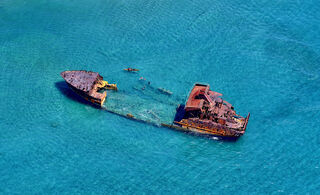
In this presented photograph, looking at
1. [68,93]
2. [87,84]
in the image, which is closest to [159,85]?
[87,84]

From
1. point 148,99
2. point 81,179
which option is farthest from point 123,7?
point 81,179

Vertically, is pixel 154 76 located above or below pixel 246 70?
below

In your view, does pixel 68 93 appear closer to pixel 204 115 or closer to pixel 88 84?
pixel 88 84

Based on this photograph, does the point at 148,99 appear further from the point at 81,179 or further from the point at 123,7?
the point at 123,7

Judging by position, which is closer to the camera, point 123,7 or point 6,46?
point 6,46

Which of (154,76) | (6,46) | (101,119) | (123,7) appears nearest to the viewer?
(101,119)

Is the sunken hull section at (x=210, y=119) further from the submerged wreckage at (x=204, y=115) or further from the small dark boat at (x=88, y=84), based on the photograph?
→ the small dark boat at (x=88, y=84)

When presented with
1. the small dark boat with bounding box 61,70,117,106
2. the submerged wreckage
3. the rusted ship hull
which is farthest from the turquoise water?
the small dark boat with bounding box 61,70,117,106
